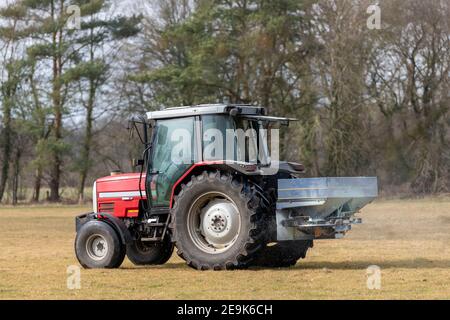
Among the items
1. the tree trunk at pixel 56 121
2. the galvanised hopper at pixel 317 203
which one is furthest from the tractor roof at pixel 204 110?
the tree trunk at pixel 56 121

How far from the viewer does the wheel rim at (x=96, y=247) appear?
43.6 feet

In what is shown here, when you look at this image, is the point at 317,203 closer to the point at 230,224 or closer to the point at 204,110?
the point at 230,224

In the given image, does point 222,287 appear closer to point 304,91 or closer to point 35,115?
point 304,91

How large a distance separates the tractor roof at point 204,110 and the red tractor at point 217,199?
0.02 metres

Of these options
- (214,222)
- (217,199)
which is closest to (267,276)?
(214,222)

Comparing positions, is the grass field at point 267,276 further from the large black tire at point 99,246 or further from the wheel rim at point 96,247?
the wheel rim at point 96,247

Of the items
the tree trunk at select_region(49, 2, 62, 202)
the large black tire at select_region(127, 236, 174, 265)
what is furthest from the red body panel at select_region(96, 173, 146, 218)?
the tree trunk at select_region(49, 2, 62, 202)

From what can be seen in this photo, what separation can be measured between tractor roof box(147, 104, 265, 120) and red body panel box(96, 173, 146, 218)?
100 centimetres

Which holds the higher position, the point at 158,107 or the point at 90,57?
the point at 90,57

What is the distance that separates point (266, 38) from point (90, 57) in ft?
40.0

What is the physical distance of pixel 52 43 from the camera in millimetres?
48438

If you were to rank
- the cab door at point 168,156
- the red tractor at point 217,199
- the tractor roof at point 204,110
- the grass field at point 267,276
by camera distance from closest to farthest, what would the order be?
the grass field at point 267,276 → the red tractor at point 217,199 → the tractor roof at point 204,110 → the cab door at point 168,156
